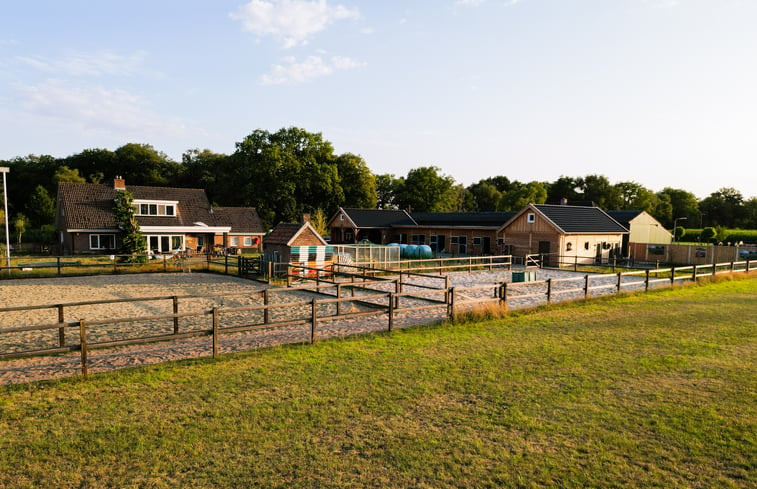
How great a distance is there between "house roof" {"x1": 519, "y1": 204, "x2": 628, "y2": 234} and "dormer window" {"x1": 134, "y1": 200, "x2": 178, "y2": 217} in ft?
105

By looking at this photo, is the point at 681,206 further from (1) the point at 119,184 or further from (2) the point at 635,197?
(1) the point at 119,184

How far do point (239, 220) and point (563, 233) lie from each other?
105 ft

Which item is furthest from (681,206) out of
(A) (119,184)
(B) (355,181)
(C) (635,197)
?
(A) (119,184)

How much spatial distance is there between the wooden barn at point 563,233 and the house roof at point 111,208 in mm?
27420

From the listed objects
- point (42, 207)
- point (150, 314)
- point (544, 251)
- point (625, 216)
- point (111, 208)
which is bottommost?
point (150, 314)

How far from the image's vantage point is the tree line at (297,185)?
6175cm

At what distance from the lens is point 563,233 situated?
3553 cm

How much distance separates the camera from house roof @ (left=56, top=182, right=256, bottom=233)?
130ft

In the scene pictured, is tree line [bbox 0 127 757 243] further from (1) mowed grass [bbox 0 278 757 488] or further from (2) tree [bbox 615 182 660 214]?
(1) mowed grass [bbox 0 278 757 488]

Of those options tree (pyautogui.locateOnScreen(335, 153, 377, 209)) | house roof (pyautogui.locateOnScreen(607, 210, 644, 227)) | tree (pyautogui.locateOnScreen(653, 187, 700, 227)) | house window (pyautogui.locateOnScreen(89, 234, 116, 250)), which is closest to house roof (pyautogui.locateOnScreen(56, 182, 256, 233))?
house window (pyautogui.locateOnScreen(89, 234, 116, 250))

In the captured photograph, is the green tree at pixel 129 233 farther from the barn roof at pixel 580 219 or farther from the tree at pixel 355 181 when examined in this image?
the tree at pixel 355 181

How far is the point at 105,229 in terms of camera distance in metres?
39.4

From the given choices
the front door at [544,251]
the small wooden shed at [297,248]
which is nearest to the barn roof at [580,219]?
the front door at [544,251]

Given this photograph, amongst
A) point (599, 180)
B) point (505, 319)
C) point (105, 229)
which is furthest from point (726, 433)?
point (599, 180)
